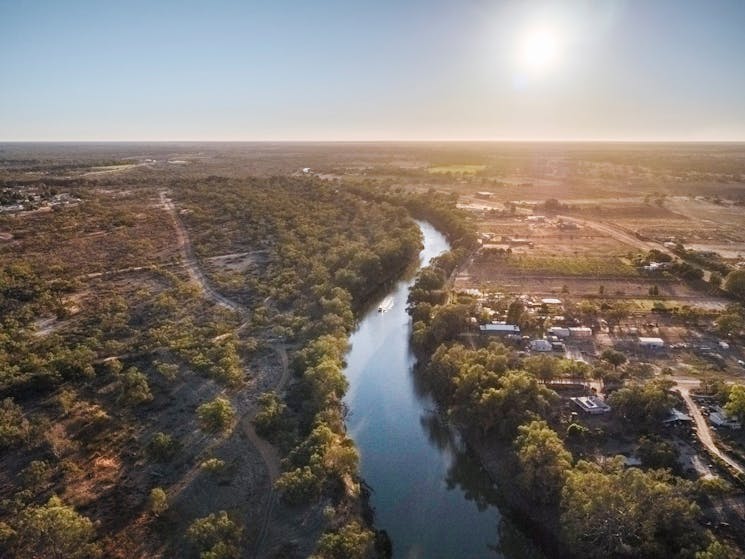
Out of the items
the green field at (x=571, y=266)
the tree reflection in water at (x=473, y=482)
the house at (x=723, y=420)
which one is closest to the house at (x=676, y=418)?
the house at (x=723, y=420)

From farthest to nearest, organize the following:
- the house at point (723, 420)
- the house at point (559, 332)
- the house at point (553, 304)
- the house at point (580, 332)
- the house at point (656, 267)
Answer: the house at point (656, 267), the house at point (553, 304), the house at point (580, 332), the house at point (559, 332), the house at point (723, 420)

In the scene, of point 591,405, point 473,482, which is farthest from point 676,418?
point 473,482

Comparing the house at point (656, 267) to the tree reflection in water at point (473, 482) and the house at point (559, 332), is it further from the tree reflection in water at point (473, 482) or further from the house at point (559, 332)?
the tree reflection in water at point (473, 482)

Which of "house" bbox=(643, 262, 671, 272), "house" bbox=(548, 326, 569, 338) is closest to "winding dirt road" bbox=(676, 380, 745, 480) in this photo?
"house" bbox=(548, 326, 569, 338)

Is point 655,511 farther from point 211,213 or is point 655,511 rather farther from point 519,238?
point 211,213

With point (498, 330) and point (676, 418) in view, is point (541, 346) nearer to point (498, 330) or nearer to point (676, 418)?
point (498, 330)

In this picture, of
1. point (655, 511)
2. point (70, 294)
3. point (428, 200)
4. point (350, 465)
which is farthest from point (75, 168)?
point (655, 511)

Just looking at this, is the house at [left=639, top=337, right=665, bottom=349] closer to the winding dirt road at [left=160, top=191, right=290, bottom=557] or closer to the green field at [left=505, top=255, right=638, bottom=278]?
the green field at [left=505, top=255, right=638, bottom=278]

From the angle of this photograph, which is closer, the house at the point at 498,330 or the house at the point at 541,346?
the house at the point at 541,346
